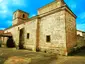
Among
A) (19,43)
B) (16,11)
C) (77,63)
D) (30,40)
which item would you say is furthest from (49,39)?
(16,11)

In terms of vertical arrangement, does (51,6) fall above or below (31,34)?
above

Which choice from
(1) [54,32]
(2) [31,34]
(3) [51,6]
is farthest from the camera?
(3) [51,6]

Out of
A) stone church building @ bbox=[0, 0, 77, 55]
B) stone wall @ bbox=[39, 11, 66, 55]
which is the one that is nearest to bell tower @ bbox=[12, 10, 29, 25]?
stone church building @ bbox=[0, 0, 77, 55]

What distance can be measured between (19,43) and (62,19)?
38.4ft

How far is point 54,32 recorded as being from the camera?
13656mm

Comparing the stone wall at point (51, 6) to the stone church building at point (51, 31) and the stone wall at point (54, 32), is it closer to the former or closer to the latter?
the stone church building at point (51, 31)

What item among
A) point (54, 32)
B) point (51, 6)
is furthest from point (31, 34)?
point (51, 6)

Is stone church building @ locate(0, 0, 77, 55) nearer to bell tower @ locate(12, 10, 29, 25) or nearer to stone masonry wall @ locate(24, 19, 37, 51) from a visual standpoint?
stone masonry wall @ locate(24, 19, 37, 51)

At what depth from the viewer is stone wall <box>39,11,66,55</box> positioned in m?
12.6

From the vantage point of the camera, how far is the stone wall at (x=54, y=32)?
1257cm

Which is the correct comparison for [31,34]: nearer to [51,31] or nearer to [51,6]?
[51,31]

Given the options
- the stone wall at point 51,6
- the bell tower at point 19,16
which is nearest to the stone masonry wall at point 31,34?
the stone wall at point 51,6

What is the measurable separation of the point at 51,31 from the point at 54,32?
65cm

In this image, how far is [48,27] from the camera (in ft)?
48.5
